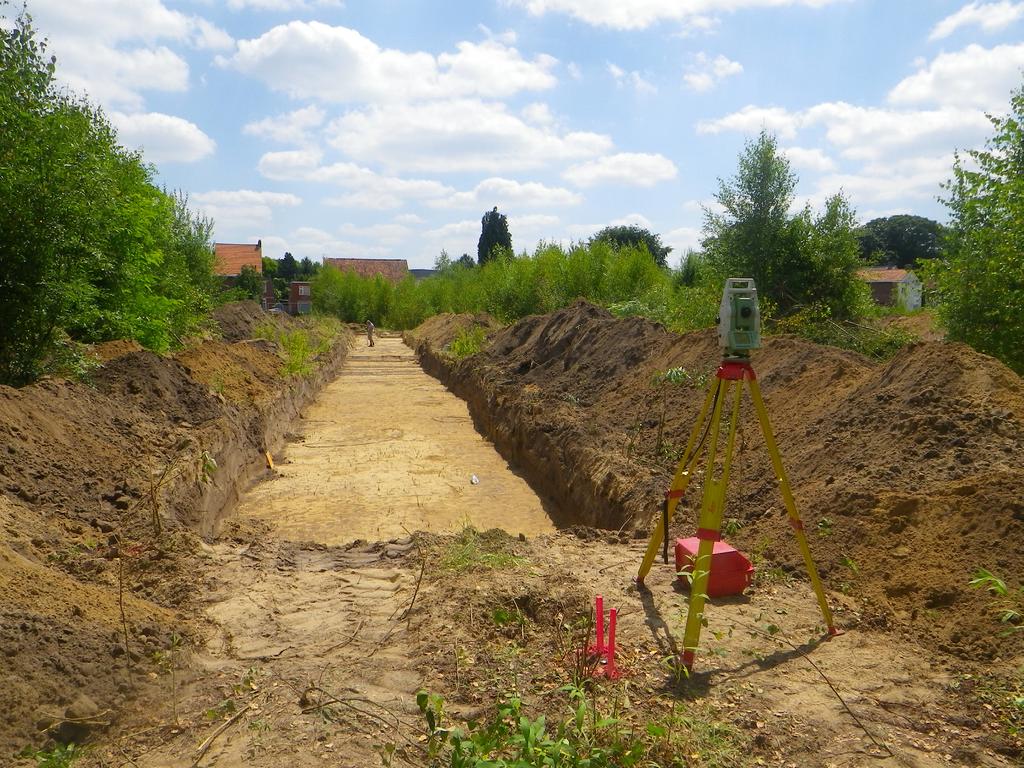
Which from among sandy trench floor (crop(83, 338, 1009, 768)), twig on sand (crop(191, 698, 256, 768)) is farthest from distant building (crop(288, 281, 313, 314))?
twig on sand (crop(191, 698, 256, 768))

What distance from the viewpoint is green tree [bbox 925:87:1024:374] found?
Answer: 8.21 meters

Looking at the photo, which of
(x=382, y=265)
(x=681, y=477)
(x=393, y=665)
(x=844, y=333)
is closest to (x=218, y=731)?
(x=393, y=665)

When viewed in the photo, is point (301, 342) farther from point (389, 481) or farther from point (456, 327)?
point (456, 327)

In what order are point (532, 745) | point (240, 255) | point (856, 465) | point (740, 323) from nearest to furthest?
point (532, 745) < point (740, 323) < point (856, 465) < point (240, 255)

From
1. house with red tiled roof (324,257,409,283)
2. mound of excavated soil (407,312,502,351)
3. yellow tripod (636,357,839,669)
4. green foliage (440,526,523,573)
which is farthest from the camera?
house with red tiled roof (324,257,409,283)

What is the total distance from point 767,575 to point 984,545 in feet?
4.17

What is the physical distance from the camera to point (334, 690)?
3.54 meters

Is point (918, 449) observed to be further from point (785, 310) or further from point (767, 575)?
point (785, 310)

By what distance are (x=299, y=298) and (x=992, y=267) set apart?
54.0 m

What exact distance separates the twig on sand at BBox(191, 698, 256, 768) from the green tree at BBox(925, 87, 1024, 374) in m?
8.53

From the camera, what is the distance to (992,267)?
8.31 metres

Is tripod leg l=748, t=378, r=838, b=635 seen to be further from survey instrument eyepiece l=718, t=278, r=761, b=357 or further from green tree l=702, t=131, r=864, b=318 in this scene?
green tree l=702, t=131, r=864, b=318

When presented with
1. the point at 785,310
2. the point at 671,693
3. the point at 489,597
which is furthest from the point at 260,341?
the point at 671,693

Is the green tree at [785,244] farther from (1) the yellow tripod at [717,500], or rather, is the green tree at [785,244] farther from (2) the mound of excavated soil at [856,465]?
(1) the yellow tripod at [717,500]
